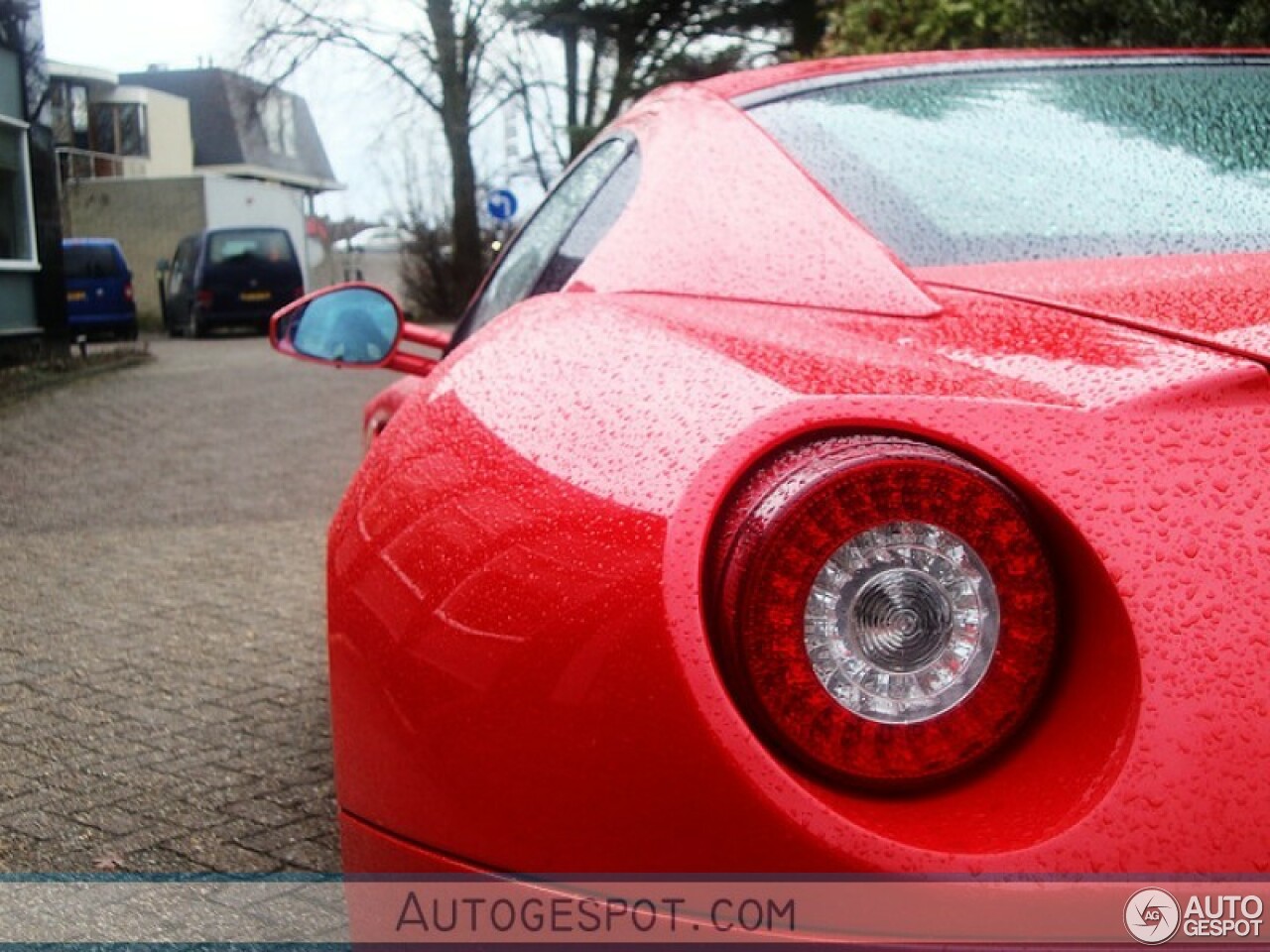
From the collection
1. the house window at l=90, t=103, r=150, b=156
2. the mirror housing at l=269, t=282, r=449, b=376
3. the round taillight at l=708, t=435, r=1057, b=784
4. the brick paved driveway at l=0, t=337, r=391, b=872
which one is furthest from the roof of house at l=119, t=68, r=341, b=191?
the round taillight at l=708, t=435, r=1057, b=784

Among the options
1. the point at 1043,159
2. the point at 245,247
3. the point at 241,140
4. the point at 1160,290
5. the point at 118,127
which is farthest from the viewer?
the point at 241,140

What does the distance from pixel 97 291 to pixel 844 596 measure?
89.0 ft

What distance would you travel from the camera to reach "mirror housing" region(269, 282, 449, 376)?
2959mm

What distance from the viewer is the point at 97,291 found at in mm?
26766

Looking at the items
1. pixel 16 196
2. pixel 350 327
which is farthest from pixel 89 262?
pixel 350 327

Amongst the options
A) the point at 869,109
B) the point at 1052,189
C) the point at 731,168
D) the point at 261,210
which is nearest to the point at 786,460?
the point at 731,168

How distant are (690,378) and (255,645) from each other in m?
3.59

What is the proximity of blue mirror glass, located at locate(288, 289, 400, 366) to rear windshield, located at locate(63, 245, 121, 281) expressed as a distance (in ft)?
82.7

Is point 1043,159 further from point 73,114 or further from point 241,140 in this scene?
point 241,140

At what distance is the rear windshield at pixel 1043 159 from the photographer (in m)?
1.90

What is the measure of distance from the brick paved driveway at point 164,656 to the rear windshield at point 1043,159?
164 cm

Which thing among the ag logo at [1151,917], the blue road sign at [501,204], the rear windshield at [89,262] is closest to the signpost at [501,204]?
the blue road sign at [501,204]

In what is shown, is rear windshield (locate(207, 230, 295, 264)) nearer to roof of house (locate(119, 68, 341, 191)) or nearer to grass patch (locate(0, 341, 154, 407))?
grass patch (locate(0, 341, 154, 407))

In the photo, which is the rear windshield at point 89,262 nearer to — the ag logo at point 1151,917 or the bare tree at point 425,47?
the bare tree at point 425,47
